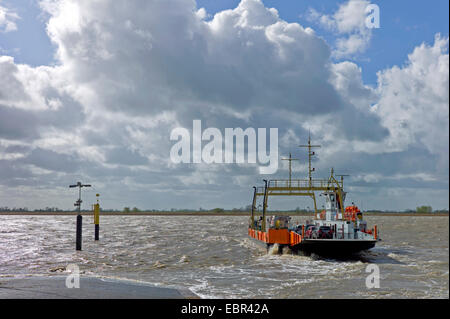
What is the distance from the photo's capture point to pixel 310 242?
28812 mm

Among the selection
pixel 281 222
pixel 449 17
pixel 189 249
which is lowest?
pixel 189 249

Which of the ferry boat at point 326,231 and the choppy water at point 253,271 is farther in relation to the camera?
the ferry boat at point 326,231

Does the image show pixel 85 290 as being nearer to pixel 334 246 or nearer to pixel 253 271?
pixel 253 271

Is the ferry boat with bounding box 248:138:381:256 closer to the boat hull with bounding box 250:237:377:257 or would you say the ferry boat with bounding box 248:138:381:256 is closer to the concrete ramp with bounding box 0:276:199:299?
the boat hull with bounding box 250:237:377:257

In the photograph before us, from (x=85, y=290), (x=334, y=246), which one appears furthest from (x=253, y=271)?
(x=85, y=290)

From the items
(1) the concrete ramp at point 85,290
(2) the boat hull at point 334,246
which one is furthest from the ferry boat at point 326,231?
(1) the concrete ramp at point 85,290

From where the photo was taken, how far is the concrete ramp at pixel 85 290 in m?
14.3

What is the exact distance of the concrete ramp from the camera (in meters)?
14.3

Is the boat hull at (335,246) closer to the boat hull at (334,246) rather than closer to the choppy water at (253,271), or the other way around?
the boat hull at (334,246)

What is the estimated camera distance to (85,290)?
1537 centimetres

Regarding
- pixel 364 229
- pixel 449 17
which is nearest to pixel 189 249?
pixel 364 229

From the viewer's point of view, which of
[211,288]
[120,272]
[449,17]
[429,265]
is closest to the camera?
[449,17]
